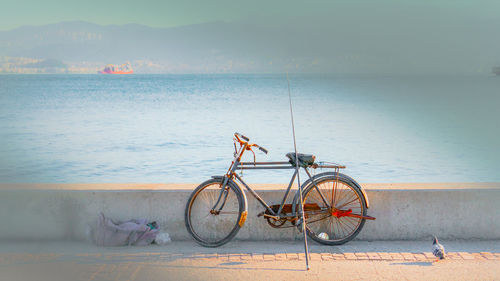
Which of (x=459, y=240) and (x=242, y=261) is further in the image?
(x=459, y=240)

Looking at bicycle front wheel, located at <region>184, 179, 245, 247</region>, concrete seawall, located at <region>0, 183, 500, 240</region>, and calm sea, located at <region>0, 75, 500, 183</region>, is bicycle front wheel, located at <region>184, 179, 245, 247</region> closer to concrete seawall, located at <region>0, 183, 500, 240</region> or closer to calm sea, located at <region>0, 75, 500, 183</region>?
concrete seawall, located at <region>0, 183, 500, 240</region>

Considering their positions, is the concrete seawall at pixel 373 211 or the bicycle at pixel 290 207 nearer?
the bicycle at pixel 290 207

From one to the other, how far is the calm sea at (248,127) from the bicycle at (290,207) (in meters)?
1.56

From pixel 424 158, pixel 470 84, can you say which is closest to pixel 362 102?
pixel 470 84

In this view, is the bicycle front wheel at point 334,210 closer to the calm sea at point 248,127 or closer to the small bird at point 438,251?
the small bird at point 438,251

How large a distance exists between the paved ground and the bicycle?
0.16 m

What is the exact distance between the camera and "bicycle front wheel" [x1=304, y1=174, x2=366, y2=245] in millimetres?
5012

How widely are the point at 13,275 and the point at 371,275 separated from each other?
3519 mm

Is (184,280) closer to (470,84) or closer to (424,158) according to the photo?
(424,158)

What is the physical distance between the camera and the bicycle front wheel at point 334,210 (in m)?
5.01

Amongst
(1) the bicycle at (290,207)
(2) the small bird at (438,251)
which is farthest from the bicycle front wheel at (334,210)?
(2) the small bird at (438,251)

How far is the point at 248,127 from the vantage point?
31.4 meters

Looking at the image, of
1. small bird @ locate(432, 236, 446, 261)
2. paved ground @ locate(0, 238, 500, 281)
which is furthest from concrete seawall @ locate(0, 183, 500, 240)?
small bird @ locate(432, 236, 446, 261)

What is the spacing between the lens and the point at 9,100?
1.07m
